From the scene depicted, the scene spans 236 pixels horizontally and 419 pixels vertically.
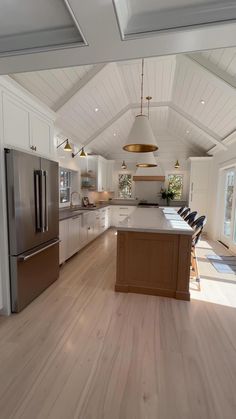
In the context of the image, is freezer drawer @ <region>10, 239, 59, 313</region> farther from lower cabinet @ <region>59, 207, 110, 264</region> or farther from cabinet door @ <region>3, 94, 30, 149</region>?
cabinet door @ <region>3, 94, 30, 149</region>

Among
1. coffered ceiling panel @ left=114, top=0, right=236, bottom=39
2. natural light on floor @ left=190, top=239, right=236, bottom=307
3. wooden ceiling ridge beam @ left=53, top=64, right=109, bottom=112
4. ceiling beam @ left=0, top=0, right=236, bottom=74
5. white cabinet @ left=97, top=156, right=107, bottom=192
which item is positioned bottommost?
natural light on floor @ left=190, top=239, right=236, bottom=307

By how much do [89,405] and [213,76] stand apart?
4063 mm

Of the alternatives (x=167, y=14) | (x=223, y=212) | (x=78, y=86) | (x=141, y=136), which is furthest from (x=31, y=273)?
(x=223, y=212)

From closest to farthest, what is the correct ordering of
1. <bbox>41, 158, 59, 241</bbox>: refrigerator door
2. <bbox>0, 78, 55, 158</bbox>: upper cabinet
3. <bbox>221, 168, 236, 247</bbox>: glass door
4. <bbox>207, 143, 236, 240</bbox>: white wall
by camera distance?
1. <bbox>0, 78, 55, 158</bbox>: upper cabinet
2. <bbox>41, 158, 59, 241</bbox>: refrigerator door
3. <bbox>221, 168, 236, 247</bbox>: glass door
4. <bbox>207, 143, 236, 240</bbox>: white wall

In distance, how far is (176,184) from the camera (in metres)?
7.09

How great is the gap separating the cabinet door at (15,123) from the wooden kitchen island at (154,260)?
1.57 metres

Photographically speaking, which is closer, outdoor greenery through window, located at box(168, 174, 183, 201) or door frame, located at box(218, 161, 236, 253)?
door frame, located at box(218, 161, 236, 253)

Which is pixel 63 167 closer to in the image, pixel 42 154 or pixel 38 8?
pixel 42 154

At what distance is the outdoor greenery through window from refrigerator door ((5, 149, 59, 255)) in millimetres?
5096

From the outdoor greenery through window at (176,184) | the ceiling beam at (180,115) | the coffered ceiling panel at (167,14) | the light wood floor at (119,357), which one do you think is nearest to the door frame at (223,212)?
the ceiling beam at (180,115)

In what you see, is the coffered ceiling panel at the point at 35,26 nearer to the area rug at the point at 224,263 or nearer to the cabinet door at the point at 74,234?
the cabinet door at the point at 74,234

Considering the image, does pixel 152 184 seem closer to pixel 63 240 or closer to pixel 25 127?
pixel 63 240

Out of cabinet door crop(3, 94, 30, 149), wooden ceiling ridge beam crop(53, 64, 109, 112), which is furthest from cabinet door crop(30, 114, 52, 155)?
wooden ceiling ridge beam crop(53, 64, 109, 112)

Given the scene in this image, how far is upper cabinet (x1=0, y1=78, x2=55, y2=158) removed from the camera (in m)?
2.05
